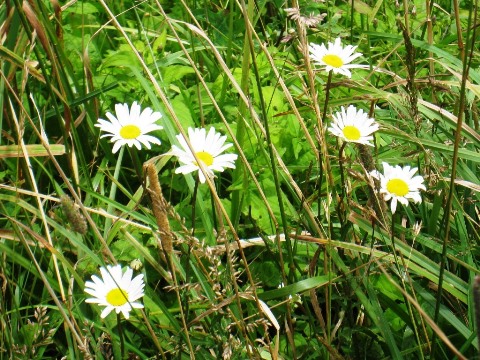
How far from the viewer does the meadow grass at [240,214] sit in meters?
1.19

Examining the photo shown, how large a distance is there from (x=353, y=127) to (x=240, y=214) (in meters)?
0.41

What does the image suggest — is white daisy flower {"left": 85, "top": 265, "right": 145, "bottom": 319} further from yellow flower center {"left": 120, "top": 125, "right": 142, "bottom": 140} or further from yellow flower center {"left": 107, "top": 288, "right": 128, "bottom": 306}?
yellow flower center {"left": 120, "top": 125, "right": 142, "bottom": 140}

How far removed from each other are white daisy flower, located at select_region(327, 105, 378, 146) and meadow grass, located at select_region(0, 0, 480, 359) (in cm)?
2

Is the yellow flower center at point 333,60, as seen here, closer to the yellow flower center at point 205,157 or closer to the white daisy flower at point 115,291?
the yellow flower center at point 205,157

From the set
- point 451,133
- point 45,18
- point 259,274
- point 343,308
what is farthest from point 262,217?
point 45,18

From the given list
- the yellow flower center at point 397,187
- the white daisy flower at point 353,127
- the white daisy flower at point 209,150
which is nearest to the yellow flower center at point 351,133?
the white daisy flower at point 353,127

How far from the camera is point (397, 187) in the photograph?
50.8 inches

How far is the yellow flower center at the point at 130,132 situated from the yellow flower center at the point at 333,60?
0.43 m

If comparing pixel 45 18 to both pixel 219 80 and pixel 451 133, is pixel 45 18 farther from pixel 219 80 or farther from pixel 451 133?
pixel 451 133

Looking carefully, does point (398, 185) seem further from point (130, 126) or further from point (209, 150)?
point (130, 126)

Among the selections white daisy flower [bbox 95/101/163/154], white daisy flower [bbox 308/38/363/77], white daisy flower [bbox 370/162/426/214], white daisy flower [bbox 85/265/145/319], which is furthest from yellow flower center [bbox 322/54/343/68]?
white daisy flower [bbox 85/265/145/319]

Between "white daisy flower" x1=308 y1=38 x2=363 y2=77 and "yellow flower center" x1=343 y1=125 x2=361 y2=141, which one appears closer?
"yellow flower center" x1=343 y1=125 x2=361 y2=141

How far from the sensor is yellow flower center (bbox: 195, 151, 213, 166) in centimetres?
128

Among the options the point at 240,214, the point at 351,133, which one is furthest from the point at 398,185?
the point at 240,214
